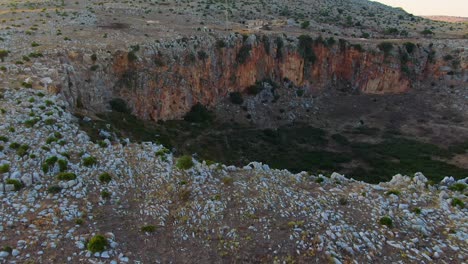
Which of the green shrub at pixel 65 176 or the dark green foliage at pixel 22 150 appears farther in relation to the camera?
the dark green foliage at pixel 22 150

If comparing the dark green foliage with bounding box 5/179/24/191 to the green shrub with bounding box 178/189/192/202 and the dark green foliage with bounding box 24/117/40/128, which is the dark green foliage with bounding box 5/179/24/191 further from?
the green shrub with bounding box 178/189/192/202

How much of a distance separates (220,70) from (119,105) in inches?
771

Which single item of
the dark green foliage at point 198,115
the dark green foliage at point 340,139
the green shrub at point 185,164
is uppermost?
the green shrub at point 185,164

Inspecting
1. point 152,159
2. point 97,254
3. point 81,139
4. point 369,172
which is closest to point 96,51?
point 81,139

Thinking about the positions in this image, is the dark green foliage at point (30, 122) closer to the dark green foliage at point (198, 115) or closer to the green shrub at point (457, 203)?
the green shrub at point (457, 203)

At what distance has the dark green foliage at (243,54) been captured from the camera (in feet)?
182

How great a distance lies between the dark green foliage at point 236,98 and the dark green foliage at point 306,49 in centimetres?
1450

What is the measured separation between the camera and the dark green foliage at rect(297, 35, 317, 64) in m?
61.7

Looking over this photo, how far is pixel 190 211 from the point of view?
53.0ft

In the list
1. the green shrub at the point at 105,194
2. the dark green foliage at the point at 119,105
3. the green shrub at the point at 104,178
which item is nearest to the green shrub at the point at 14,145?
the green shrub at the point at 104,178

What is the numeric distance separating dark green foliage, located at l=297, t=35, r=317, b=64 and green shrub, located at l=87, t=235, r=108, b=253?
5349 centimetres

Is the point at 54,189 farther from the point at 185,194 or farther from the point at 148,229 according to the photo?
the point at 185,194

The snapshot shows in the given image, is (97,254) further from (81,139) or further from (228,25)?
(228,25)

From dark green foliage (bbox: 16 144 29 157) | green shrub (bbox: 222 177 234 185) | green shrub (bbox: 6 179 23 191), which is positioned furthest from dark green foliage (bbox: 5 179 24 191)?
green shrub (bbox: 222 177 234 185)
